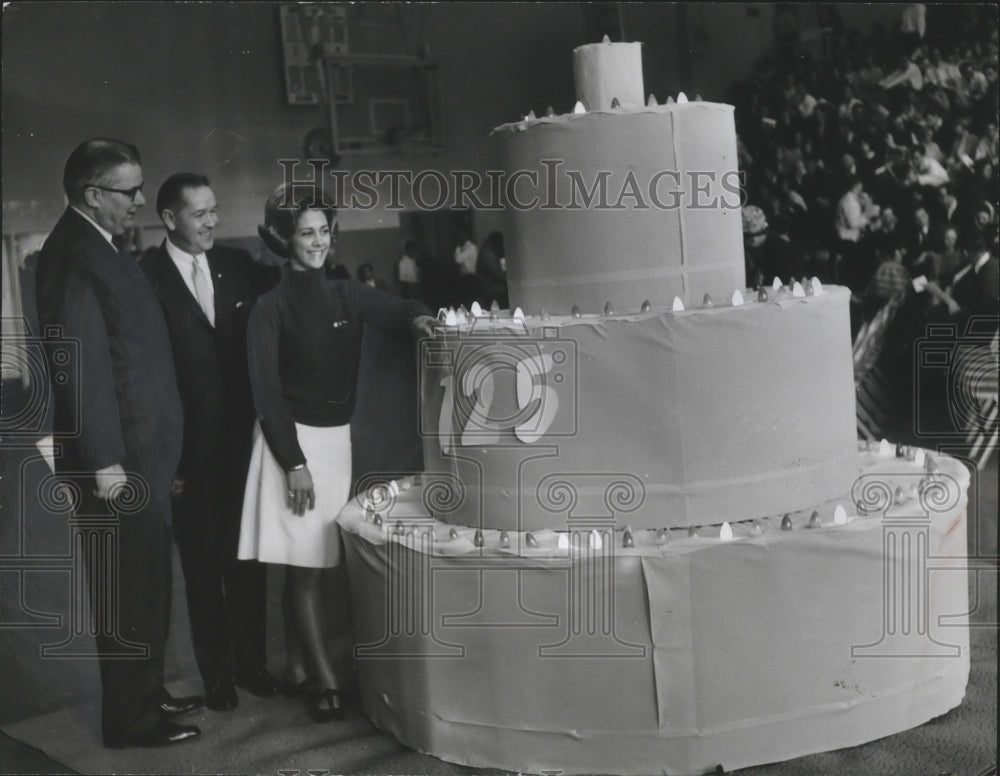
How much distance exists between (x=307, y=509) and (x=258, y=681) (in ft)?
1.74

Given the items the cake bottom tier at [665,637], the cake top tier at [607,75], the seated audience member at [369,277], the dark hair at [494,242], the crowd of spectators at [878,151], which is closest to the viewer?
the cake bottom tier at [665,637]

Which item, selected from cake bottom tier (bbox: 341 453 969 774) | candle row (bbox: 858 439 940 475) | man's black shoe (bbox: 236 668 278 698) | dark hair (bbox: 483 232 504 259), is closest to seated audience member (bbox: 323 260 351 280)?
dark hair (bbox: 483 232 504 259)

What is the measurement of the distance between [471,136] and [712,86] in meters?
A: 0.78

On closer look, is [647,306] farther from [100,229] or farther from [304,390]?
[100,229]

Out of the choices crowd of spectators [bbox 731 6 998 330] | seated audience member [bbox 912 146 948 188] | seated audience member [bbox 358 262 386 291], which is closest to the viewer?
seated audience member [bbox 358 262 386 291]

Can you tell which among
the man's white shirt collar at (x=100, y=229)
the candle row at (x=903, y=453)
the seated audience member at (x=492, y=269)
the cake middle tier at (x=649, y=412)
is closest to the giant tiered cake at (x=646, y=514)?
the cake middle tier at (x=649, y=412)

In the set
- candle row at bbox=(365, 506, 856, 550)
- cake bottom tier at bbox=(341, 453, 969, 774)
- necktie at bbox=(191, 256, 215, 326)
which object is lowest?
cake bottom tier at bbox=(341, 453, 969, 774)

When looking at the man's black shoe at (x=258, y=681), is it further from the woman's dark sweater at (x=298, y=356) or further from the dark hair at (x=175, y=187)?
the dark hair at (x=175, y=187)

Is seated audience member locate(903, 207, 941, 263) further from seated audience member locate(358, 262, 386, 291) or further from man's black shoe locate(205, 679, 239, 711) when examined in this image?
man's black shoe locate(205, 679, 239, 711)

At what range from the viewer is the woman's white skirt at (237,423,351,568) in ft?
9.40

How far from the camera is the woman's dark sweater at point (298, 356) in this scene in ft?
9.30

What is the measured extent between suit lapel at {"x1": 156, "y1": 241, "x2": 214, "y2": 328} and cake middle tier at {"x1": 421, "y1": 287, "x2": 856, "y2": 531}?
726 mm

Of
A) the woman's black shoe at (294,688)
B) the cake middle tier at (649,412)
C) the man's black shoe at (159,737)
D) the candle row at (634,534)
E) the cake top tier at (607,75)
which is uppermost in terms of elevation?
the cake top tier at (607,75)

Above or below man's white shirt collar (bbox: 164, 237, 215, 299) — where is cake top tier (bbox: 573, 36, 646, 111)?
above
